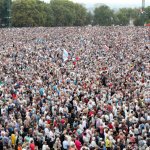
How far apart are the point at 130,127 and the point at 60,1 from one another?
83654 mm

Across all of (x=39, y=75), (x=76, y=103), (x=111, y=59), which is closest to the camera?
(x=76, y=103)

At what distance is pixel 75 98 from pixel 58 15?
239 ft

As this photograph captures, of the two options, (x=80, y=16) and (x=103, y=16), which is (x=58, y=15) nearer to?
(x=80, y=16)

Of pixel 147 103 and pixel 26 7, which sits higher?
pixel 26 7

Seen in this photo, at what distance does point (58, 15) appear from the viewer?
3593 inches

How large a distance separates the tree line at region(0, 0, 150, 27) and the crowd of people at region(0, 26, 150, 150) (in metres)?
41.4

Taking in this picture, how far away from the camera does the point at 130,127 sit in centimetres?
1521

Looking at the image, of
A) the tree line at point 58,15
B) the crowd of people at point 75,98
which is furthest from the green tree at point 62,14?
the crowd of people at point 75,98

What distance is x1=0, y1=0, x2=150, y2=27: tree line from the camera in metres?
81.1

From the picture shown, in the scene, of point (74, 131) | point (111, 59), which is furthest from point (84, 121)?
point (111, 59)

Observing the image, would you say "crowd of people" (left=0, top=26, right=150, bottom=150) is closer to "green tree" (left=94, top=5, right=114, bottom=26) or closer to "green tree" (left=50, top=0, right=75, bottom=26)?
"green tree" (left=50, top=0, right=75, bottom=26)

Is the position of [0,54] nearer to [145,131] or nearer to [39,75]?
[39,75]

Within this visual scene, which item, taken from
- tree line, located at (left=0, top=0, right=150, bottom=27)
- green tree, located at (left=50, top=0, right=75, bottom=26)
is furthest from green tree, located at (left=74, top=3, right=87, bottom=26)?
green tree, located at (left=50, top=0, right=75, bottom=26)

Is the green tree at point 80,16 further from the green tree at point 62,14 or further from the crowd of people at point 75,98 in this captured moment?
the crowd of people at point 75,98
